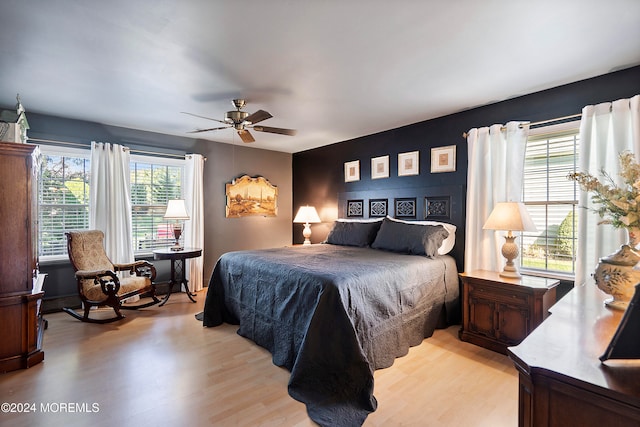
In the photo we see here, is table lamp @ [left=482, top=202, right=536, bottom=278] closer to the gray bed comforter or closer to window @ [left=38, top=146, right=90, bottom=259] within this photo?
the gray bed comforter

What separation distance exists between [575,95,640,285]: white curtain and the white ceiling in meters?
0.36

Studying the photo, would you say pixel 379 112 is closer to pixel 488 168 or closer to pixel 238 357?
pixel 488 168

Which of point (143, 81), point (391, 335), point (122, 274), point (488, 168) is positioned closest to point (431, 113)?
point (488, 168)

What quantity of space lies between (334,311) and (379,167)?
283cm

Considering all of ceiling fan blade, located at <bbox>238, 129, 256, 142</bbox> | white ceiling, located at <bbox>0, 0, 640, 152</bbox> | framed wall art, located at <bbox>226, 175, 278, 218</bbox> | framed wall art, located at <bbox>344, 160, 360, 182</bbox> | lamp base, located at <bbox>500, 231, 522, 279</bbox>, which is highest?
white ceiling, located at <bbox>0, 0, 640, 152</bbox>

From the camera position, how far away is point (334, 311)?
2.12 metres

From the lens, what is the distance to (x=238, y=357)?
8.39ft

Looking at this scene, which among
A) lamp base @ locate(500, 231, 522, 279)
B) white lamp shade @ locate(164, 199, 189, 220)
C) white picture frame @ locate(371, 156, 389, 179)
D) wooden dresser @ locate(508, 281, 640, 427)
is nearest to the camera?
wooden dresser @ locate(508, 281, 640, 427)

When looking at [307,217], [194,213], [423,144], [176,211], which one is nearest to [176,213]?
[176,211]

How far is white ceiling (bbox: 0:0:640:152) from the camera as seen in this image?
5.67 ft

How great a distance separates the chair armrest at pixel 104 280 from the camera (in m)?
3.21

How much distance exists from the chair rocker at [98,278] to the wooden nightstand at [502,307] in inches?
147

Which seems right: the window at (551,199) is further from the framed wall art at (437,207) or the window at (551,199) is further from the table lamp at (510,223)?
the framed wall art at (437,207)

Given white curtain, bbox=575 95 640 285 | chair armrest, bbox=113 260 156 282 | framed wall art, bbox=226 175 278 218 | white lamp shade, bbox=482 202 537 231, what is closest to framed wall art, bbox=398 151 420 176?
white lamp shade, bbox=482 202 537 231
